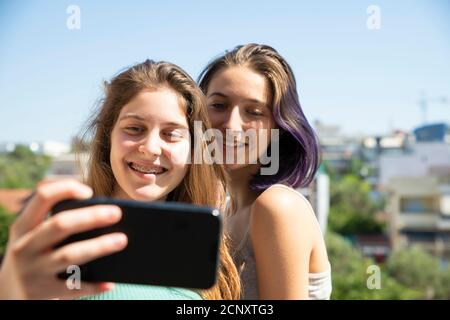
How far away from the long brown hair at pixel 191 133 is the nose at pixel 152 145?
2.8 inches

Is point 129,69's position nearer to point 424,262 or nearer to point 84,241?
point 84,241

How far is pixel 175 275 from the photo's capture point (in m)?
0.38

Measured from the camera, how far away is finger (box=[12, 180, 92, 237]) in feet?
1.06

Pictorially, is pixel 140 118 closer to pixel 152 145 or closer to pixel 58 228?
pixel 152 145

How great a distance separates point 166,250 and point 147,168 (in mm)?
229

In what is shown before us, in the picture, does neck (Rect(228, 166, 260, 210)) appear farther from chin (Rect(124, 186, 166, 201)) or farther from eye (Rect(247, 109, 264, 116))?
chin (Rect(124, 186, 166, 201))

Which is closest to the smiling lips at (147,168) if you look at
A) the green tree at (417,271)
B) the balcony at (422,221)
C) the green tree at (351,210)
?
the green tree at (417,271)

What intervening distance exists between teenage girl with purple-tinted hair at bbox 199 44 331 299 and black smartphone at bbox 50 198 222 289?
0.80 ft

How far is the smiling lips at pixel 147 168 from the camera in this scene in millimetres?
598

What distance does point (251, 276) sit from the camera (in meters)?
0.65

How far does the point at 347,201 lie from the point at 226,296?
838 inches
